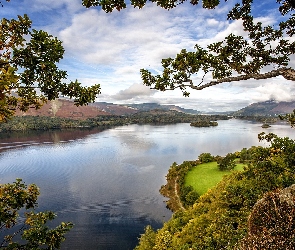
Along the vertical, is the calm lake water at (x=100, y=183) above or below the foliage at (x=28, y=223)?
below

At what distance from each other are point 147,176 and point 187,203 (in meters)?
27.2

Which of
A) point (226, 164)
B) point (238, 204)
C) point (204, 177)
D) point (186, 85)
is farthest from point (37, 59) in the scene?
point (226, 164)

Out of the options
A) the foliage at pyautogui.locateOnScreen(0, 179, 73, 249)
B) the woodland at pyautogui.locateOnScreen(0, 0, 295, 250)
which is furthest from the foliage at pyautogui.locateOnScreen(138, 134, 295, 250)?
the foliage at pyautogui.locateOnScreen(0, 179, 73, 249)

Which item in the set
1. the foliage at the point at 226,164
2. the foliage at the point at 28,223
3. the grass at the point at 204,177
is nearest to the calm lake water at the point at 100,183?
the grass at the point at 204,177

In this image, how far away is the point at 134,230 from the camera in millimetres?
41750

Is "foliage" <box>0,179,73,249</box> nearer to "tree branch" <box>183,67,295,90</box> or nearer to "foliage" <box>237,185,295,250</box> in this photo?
"foliage" <box>237,185,295,250</box>

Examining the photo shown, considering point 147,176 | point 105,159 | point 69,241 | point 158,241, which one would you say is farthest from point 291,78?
point 105,159

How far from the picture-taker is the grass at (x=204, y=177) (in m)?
48.3

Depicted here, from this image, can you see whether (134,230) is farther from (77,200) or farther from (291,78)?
(291,78)

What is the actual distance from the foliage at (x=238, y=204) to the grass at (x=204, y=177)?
17.5 meters

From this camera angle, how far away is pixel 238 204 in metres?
21.4

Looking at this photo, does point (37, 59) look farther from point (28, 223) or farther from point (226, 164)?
point (226, 164)

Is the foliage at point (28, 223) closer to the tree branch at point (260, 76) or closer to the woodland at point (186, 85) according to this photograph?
the woodland at point (186, 85)

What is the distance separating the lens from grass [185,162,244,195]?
48.3m
